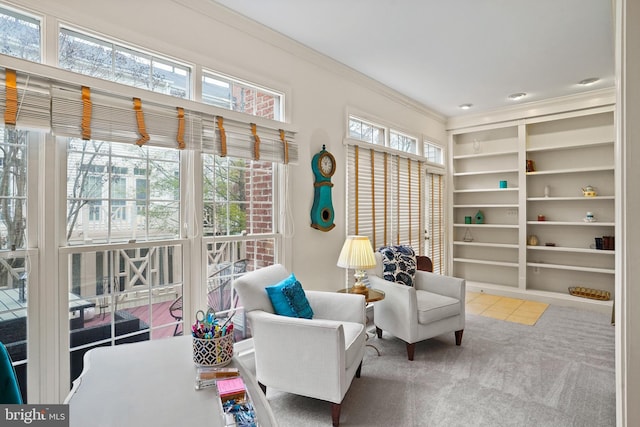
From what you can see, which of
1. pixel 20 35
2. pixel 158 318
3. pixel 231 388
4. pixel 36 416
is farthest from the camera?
pixel 158 318

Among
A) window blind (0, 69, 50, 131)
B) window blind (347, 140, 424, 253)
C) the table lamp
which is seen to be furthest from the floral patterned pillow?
window blind (0, 69, 50, 131)

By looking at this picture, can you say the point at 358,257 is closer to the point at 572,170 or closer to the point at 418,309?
the point at 418,309

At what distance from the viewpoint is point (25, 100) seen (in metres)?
1.70

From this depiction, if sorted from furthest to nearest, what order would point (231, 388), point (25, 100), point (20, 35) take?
point (20, 35)
point (25, 100)
point (231, 388)

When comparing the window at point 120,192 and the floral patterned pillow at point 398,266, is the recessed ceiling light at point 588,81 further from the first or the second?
the window at point 120,192

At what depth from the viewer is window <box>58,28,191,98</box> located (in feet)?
6.48

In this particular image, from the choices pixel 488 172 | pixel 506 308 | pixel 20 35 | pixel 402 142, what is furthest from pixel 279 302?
pixel 488 172

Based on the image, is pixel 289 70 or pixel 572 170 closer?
pixel 289 70

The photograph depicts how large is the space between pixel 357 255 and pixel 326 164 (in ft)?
3.16

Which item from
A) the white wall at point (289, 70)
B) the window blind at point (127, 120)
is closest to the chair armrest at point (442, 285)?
the white wall at point (289, 70)

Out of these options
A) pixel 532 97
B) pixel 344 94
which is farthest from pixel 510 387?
pixel 532 97

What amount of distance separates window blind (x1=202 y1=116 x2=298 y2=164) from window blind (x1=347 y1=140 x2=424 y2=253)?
0.96 meters

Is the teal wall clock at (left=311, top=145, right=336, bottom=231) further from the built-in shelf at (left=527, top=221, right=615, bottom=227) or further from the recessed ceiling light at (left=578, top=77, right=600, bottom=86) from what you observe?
the built-in shelf at (left=527, top=221, right=615, bottom=227)

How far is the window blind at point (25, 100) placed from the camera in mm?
1638
